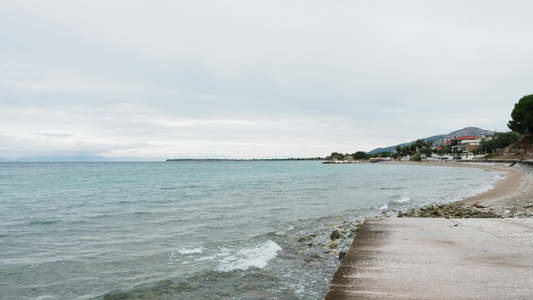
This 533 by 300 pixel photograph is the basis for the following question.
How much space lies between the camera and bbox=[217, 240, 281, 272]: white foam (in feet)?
29.6

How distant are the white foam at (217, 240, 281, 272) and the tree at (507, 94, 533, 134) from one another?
83.1 meters

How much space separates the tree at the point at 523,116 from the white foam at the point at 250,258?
83.1 m

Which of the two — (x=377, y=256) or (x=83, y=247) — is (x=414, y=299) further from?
(x=83, y=247)

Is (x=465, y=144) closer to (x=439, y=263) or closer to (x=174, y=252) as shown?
(x=174, y=252)

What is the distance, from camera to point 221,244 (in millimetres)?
11578

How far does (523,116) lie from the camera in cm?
7556

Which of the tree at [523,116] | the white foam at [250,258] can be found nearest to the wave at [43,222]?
the white foam at [250,258]

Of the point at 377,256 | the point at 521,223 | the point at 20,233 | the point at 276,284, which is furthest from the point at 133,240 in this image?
the point at 521,223

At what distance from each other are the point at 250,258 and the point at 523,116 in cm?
8810

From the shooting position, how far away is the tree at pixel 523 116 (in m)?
72.7

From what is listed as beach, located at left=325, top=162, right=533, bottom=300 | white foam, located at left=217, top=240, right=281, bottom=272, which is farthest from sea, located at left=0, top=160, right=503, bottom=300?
beach, located at left=325, top=162, right=533, bottom=300

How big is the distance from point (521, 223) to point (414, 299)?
6.78 m

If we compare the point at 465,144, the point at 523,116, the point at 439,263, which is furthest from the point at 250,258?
the point at 465,144

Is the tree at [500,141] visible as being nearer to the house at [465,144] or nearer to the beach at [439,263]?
the house at [465,144]
